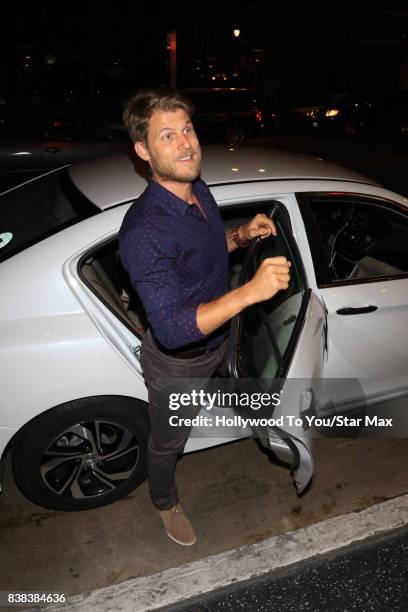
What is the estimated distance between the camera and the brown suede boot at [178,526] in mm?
2318

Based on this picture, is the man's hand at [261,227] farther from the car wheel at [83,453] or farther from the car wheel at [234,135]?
the car wheel at [234,135]

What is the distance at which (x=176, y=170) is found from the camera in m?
1.68

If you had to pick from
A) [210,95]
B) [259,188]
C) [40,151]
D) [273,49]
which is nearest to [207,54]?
[273,49]

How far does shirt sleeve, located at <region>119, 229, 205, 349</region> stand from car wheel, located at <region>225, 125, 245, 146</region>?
13.6 metres

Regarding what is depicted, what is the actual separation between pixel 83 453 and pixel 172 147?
1.41m

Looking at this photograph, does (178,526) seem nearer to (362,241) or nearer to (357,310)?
(357,310)

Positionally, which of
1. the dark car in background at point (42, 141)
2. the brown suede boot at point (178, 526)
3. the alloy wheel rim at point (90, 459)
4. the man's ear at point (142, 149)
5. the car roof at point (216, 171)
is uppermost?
the man's ear at point (142, 149)

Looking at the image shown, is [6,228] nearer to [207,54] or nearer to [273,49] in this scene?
[273,49]

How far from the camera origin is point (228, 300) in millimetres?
1575

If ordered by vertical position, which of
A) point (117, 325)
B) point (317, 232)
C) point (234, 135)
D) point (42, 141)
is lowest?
point (234, 135)

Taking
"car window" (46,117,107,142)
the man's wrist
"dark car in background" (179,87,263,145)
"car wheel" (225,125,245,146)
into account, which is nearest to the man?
the man's wrist

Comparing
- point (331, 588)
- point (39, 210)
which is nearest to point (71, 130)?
point (39, 210)

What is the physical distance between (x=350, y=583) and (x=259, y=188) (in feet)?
5.80

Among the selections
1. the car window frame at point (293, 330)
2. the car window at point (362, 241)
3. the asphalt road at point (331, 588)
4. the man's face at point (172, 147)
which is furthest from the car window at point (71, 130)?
the asphalt road at point (331, 588)
